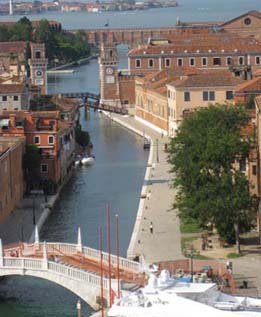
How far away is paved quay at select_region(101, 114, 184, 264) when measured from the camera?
33312 mm

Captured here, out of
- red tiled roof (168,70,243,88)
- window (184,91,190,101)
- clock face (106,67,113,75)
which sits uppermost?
red tiled roof (168,70,243,88)

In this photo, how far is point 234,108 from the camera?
37125 mm

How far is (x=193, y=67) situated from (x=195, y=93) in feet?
43.4

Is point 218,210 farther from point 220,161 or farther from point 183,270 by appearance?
point 183,270

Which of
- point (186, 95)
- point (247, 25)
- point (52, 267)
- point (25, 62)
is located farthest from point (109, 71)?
point (52, 267)

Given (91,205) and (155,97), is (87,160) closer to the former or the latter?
(91,205)

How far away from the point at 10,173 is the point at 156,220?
4.76m

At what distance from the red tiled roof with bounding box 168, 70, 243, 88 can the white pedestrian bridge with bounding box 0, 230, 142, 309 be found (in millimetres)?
25118

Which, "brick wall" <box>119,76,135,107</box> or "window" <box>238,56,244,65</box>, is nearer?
"window" <box>238,56,244,65</box>

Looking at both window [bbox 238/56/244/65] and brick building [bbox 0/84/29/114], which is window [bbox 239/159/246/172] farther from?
window [bbox 238/56/244/65]

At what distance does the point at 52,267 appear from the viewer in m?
29.7

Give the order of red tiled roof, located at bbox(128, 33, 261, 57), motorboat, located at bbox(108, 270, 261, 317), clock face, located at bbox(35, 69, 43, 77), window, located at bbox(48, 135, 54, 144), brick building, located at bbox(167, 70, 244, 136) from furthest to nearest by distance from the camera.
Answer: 1. clock face, located at bbox(35, 69, 43, 77)
2. red tiled roof, located at bbox(128, 33, 261, 57)
3. brick building, located at bbox(167, 70, 244, 136)
4. window, located at bbox(48, 135, 54, 144)
5. motorboat, located at bbox(108, 270, 261, 317)

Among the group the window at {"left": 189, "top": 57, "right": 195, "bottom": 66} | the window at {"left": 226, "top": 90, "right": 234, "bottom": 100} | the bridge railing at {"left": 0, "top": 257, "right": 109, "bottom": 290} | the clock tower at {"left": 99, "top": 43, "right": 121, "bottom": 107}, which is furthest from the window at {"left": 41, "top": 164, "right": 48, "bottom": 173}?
the window at {"left": 189, "top": 57, "right": 195, "bottom": 66}

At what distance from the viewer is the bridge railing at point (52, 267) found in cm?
2914
